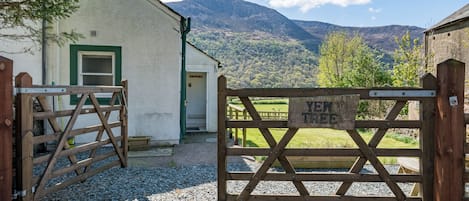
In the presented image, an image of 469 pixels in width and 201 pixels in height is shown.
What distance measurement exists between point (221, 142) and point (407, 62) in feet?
50.6

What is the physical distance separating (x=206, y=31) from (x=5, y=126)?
5435 centimetres

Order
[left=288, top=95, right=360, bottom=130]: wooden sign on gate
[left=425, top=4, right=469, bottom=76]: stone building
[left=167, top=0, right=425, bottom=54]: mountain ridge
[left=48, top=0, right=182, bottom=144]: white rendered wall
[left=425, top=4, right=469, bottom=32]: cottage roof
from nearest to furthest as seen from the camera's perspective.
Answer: [left=288, top=95, right=360, bottom=130]: wooden sign on gate
[left=48, top=0, right=182, bottom=144]: white rendered wall
[left=425, top=4, right=469, bottom=76]: stone building
[left=425, top=4, right=469, bottom=32]: cottage roof
[left=167, top=0, right=425, bottom=54]: mountain ridge

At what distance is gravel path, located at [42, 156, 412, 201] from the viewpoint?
4500 millimetres

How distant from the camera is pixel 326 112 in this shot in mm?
3250

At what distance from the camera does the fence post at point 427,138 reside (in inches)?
127

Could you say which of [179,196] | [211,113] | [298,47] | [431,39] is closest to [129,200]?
[179,196]

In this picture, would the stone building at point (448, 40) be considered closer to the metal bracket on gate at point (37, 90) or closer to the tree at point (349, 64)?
the tree at point (349, 64)

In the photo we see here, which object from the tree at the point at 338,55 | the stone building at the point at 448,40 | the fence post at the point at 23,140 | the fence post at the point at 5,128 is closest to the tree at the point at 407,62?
the stone building at the point at 448,40

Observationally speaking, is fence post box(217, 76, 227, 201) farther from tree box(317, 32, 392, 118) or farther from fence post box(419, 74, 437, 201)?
tree box(317, 32, 392, 118)

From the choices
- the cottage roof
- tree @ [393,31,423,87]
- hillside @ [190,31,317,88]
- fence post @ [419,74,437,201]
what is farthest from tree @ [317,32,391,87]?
fence post @ [419,74,437,201]

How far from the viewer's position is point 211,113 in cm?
1182

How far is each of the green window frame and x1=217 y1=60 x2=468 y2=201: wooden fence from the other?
5644 millimetres

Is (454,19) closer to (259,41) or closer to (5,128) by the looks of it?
(5,128)

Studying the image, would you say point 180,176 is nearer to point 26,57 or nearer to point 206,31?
point 26,57
